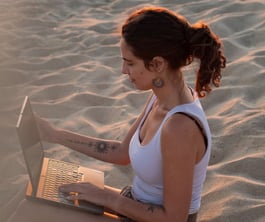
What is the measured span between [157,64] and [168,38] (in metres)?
0.10

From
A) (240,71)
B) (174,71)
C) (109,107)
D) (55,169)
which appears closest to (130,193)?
(55,169)

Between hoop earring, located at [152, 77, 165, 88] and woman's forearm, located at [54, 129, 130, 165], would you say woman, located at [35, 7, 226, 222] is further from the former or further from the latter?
woman's forearm, located at [54, 129, 130, 165]

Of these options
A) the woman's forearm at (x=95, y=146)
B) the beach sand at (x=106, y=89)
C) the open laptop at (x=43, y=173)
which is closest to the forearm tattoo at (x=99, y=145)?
the woman's forearm at (x=95, y=146)

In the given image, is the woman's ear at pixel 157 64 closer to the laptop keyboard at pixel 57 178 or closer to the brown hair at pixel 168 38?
the brown hair at pixel 168 38

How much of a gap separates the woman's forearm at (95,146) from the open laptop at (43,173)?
11 cm

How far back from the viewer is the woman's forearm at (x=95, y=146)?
240cm

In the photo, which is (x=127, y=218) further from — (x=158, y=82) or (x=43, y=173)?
(x=158, y=82)

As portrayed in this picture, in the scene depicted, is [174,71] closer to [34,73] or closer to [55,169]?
[55,169]

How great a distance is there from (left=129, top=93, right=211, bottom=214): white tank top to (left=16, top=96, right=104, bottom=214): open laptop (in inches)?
7.1

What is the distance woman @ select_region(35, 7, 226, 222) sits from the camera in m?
1.79

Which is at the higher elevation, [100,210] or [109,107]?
[100,210]

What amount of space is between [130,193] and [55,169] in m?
0.34

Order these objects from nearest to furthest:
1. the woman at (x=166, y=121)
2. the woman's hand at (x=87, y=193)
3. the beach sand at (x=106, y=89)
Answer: the woman at (x=166, y=121) < the woman's hand at (x=87, y=193) < the beach sand at (x=106, y=89)

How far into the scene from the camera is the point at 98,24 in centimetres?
504
